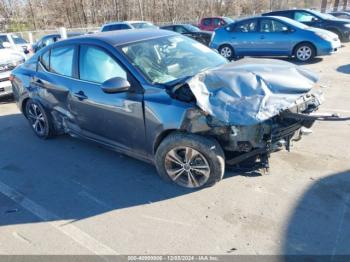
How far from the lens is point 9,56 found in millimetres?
8789

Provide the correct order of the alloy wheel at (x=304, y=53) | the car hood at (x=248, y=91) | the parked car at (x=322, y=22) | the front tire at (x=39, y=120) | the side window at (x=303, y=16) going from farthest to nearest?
the side window at (x=303, y=16) < the parked car at (x=322, y=22) < the alloy wheel at (x=304, y=53) < the front tire at (x=39, y=120) < the car hood at (x=248, y=91)

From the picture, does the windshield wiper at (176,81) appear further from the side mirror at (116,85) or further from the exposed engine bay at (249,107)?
the side mirror at (116,85)

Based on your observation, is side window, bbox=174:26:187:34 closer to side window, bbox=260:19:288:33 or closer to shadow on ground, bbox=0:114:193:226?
side window, bbox=260:19:288:33

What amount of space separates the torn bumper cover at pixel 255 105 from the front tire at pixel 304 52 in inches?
311

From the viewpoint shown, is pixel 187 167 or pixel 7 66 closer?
pixel 187 167

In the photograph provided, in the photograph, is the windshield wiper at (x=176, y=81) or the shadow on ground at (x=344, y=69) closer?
the windshield wiper at (x=176, y=81)

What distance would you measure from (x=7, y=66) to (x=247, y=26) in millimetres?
8044

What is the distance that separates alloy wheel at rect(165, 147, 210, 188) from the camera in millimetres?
3717

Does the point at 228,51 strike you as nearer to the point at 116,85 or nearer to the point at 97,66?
the point at 97,66

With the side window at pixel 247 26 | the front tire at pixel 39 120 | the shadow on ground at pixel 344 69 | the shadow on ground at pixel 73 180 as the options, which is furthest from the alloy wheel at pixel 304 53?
the front tire at pixel 39 120

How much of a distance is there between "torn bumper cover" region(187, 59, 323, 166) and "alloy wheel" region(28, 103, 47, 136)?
3.13m

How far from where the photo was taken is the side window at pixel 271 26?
1137 cm

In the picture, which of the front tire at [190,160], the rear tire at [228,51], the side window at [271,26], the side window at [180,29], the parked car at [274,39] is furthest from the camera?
the side window at [180,29]

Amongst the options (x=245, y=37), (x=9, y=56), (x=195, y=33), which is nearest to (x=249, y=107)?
(x=9, y=56)
